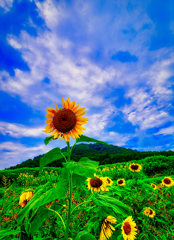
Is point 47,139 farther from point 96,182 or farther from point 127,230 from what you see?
point 127,230

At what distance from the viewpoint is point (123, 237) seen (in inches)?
79.8

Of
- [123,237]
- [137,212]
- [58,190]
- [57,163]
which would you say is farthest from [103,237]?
[57,163]

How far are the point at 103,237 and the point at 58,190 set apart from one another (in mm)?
1049

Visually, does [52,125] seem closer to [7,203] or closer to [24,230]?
[24,230]

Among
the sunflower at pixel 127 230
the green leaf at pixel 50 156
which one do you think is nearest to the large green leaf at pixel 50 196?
the green leaf at pixel 50 156

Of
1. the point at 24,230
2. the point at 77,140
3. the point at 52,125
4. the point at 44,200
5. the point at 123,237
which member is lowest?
the point at 123,237

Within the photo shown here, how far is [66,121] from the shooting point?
5.38 ft

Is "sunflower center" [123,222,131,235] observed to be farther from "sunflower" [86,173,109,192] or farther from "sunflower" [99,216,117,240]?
"sunflower" [86,173,109,192]

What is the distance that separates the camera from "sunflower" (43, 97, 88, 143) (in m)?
1.62

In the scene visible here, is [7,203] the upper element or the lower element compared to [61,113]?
lower

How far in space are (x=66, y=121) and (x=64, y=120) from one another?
0.04m

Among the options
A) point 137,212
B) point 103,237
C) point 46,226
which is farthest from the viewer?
point 137,212

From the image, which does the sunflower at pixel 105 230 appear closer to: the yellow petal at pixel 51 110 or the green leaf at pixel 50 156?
the green leaf at pixel 50 156

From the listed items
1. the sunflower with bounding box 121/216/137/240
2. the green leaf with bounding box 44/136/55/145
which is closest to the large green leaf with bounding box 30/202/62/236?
the green leaf with bounding box 44/136/55/145
